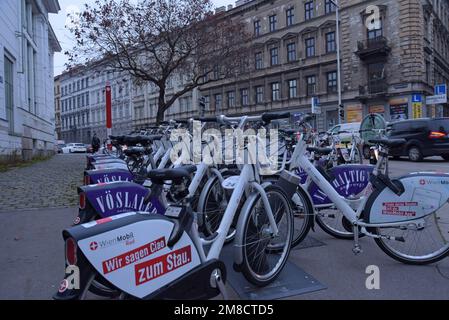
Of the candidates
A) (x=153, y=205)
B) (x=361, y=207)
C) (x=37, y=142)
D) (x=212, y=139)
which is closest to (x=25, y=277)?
(x=153, y=205)

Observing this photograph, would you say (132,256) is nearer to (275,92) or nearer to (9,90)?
(9,90)

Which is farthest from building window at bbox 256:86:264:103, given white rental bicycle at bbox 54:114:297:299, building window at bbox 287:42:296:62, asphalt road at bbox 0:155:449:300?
white rental bicycle at bbox 54:114:297:299

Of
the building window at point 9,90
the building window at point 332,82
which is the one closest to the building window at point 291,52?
the building window at point 332,82

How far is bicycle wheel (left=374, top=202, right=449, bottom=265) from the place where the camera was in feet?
12.8

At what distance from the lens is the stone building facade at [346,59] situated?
34.1 m

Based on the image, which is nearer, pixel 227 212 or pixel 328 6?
pixel 227 212

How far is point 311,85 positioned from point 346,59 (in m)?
4.55

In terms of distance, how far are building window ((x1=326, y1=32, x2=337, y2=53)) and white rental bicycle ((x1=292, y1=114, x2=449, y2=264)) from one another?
37.8 meters

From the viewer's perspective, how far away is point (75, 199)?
8047mm

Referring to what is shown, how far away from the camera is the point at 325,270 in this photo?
12.7 feet

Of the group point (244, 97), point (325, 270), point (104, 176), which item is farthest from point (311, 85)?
point (325, 270)

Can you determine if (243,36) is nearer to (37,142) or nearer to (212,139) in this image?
(37,142)

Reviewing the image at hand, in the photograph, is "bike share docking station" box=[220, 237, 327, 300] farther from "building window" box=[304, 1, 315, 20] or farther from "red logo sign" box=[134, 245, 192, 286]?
"building window" box=[304, 1, 315, 20]

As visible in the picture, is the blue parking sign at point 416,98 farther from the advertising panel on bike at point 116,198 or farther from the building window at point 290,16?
the advertising panel on bike at point 116,198
